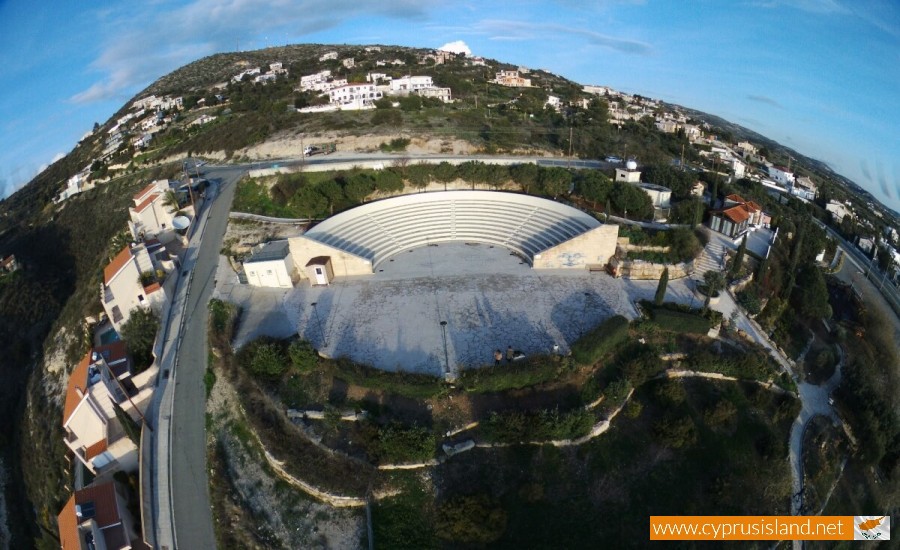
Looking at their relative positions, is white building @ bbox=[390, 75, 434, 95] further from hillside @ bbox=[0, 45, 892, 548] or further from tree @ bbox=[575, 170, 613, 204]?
tree @ bbox=[575, 170, 613, 204]

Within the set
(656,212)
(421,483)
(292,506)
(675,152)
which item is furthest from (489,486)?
(675,152)

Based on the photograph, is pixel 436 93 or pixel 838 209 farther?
pixel 436 93

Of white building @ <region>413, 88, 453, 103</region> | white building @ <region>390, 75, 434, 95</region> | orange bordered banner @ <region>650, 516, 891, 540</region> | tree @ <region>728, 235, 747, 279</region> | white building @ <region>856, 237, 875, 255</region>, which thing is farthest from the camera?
white building @ <region>390, 75, 434, 95</region>

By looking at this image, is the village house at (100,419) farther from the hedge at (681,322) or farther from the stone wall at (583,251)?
the hedge at (681,322)

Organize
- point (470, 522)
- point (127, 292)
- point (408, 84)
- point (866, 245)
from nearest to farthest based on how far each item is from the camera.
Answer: point (470, 522) → point (127, 292) → point (866, 245) → point (408, 84)

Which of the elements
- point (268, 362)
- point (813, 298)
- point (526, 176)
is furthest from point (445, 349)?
point (813, 298)

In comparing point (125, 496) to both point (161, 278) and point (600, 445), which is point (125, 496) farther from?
point (600, 445)

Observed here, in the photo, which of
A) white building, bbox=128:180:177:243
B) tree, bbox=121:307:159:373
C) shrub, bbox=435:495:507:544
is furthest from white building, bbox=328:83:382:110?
shrub, bbox=435:495:507:544

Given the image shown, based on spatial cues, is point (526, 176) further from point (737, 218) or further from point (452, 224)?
point (737, 218)
